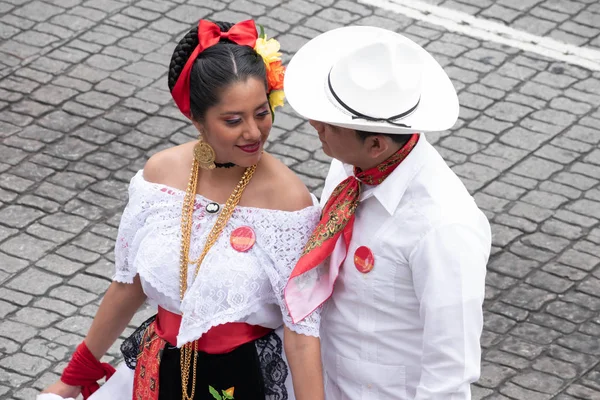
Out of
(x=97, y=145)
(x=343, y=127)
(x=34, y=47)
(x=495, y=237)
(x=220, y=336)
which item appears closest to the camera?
(x=343, y=127)

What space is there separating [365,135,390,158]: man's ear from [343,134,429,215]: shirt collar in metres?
0.08

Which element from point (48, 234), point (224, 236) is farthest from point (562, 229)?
point (224, 236)

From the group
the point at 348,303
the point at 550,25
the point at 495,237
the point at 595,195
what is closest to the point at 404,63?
the point at 348,303

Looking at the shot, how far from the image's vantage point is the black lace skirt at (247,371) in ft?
12.1

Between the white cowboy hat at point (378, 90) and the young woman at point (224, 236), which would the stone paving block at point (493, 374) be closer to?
the young woman at point (224, 236)

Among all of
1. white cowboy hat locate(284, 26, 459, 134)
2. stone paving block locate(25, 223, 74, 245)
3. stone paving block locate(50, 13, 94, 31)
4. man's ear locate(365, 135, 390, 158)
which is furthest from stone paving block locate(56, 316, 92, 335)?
stone paving block locate(50, 13, 94, 31)

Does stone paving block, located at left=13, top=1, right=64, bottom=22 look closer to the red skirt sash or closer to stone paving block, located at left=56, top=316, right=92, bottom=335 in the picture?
stone paving block, located at left=56, top=316, right=92, bottom=335

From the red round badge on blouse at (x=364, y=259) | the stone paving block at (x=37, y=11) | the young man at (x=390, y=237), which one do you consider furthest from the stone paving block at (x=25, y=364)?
the stone paving block at (x=37, y=11)

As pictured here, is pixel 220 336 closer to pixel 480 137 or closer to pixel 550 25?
pixel 480 137

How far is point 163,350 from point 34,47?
193 inches

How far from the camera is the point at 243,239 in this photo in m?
3.60

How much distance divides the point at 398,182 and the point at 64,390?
1.53 metres

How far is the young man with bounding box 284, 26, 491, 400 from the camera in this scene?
10.5 feet

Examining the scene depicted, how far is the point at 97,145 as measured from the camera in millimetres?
7234
